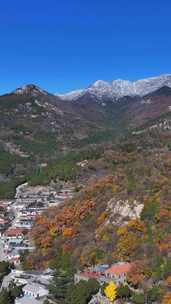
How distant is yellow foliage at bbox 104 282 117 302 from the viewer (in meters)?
43.5

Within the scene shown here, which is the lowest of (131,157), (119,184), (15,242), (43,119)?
(15,242)

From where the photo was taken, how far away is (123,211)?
58.3m

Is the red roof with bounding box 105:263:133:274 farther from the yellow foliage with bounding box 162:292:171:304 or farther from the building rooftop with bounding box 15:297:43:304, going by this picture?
the building rooftop with bounding box 15:297:43:304

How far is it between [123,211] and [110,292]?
15533mm

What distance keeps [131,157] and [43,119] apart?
101 metres

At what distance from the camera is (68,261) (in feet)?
174

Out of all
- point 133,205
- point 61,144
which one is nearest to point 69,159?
point 61,144

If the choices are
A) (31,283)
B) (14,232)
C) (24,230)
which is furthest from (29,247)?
(31,283)

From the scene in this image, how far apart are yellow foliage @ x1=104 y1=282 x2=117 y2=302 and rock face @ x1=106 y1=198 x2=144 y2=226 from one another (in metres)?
12.8

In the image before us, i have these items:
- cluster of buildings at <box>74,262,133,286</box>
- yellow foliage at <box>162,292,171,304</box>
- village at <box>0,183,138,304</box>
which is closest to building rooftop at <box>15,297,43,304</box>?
village at <box>0,183,138,304</box>

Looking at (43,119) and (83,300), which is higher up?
(43,119)

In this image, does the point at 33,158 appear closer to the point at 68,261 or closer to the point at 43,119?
the point at 43,119

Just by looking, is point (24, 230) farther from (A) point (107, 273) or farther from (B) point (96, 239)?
(A) point (107, 273)

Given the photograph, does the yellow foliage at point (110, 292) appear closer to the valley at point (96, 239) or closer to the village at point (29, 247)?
the valley at point (96, 239)
